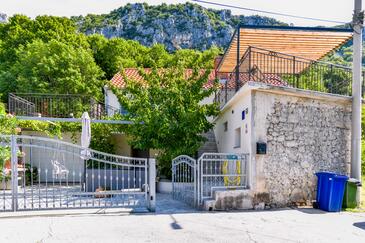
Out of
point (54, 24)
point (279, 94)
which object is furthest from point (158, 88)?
point (54, 24)

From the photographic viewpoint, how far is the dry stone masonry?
9.93 m

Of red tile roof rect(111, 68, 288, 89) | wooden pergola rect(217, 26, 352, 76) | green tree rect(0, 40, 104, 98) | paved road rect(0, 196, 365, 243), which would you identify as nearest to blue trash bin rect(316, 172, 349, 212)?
paved road rect(0, 196, 365, 243)

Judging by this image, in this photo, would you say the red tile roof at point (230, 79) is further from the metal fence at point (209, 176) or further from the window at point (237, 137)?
the metal fence at point (209, 176)

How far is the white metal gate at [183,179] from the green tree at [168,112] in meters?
1.47

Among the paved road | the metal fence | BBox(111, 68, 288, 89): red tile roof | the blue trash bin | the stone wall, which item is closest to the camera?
the paved road

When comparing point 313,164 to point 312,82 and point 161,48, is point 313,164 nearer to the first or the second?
point 312,82

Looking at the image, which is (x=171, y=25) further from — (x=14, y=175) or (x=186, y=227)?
(x=186, y=227)

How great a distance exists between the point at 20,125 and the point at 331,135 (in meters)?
13.4

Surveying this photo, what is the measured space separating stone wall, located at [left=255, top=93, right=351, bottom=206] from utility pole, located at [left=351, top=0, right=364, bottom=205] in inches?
14.3

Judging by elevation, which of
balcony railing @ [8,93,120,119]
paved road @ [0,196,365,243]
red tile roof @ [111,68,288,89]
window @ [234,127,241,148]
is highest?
red tile roof @ [111,68,288,89]

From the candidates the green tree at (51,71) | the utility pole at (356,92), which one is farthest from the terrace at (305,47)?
the green tree at (51,71)

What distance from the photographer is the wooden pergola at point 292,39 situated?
11.1 meters

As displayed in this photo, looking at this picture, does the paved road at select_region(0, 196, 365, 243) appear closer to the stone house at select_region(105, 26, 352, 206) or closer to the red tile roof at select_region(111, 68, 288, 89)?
the stone house at select_region(105, 26, 352, 206)

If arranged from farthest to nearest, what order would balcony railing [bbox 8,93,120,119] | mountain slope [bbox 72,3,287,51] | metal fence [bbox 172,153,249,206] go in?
mountain slope [bbox 72,3,287,51], balcony railing [bbox 8,93,120,119], metal fence [bbox 172,153,249,206]
